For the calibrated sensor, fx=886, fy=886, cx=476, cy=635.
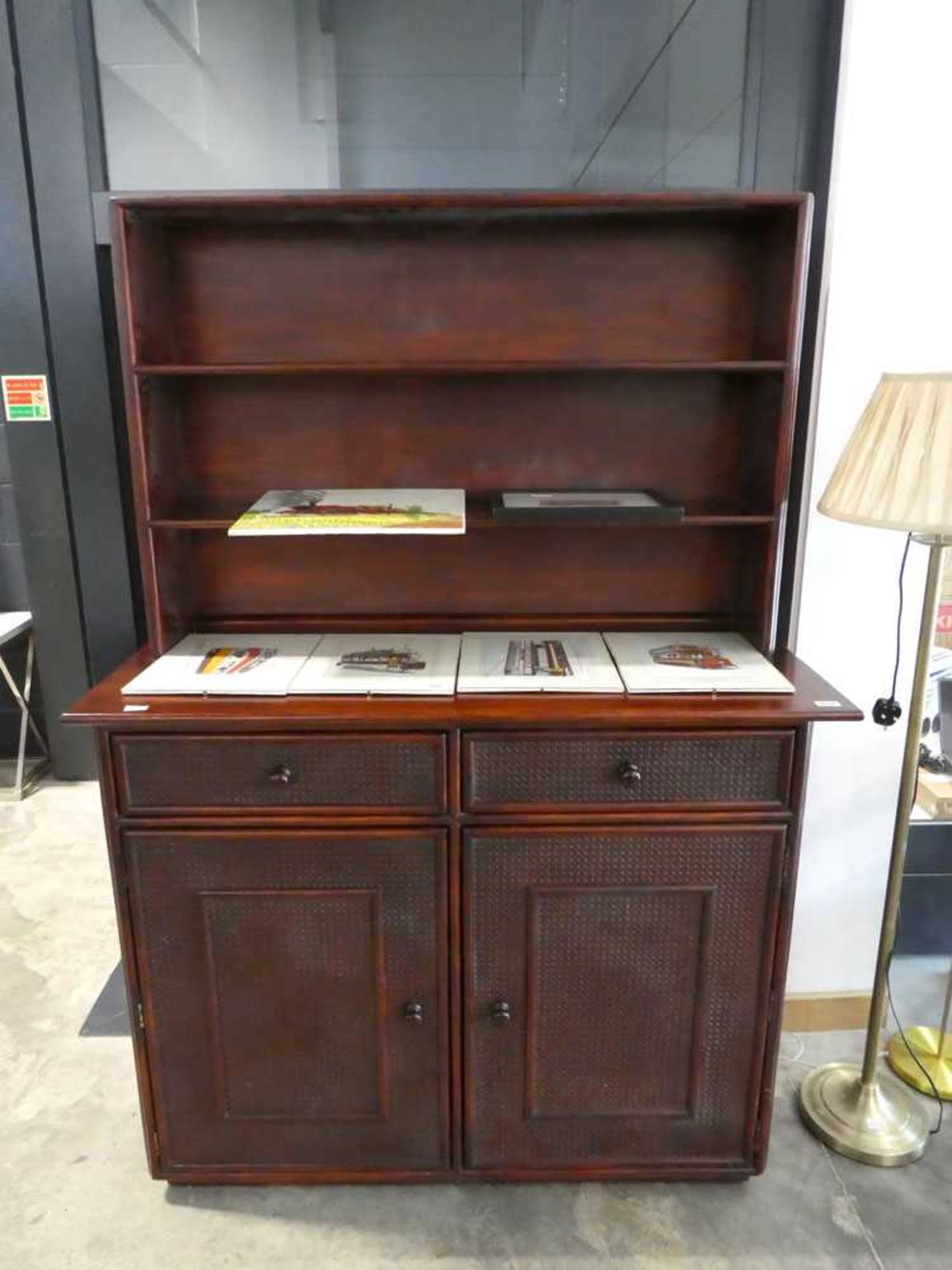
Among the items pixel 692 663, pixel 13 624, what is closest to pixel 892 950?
pixel 692 663

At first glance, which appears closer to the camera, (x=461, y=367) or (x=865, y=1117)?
(x=461, y=367)

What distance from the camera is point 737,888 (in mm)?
1554

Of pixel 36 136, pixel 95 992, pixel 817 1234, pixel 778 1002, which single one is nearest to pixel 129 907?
pixel 95 992

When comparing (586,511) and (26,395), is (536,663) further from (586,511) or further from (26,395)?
(26,395)

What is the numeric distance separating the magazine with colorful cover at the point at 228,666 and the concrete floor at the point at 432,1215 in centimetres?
100

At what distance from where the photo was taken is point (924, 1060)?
6.61 feet

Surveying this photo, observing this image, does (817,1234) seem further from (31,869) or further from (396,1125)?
(31,869)

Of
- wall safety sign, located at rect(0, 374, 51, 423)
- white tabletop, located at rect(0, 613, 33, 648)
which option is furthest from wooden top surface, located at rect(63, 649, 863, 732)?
white tabletop, located at rect(0, 613, 33, 648)

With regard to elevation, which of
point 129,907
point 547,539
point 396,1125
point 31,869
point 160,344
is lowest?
point 31,869

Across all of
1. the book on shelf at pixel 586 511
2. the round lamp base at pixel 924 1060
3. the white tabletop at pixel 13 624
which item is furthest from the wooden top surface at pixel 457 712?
the white tabletop at pixel 13 624

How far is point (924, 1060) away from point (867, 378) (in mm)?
1516

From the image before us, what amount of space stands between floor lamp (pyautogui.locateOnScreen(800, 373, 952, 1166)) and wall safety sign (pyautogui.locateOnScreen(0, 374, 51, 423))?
2416 mm

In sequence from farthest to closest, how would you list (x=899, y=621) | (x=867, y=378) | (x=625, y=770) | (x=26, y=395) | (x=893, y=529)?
(x=26, y=395)
(x=899, y=621)
(x=867, y=378)
(x=625, y=770)
(x=893, y=529)

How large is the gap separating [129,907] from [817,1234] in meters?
1.38
